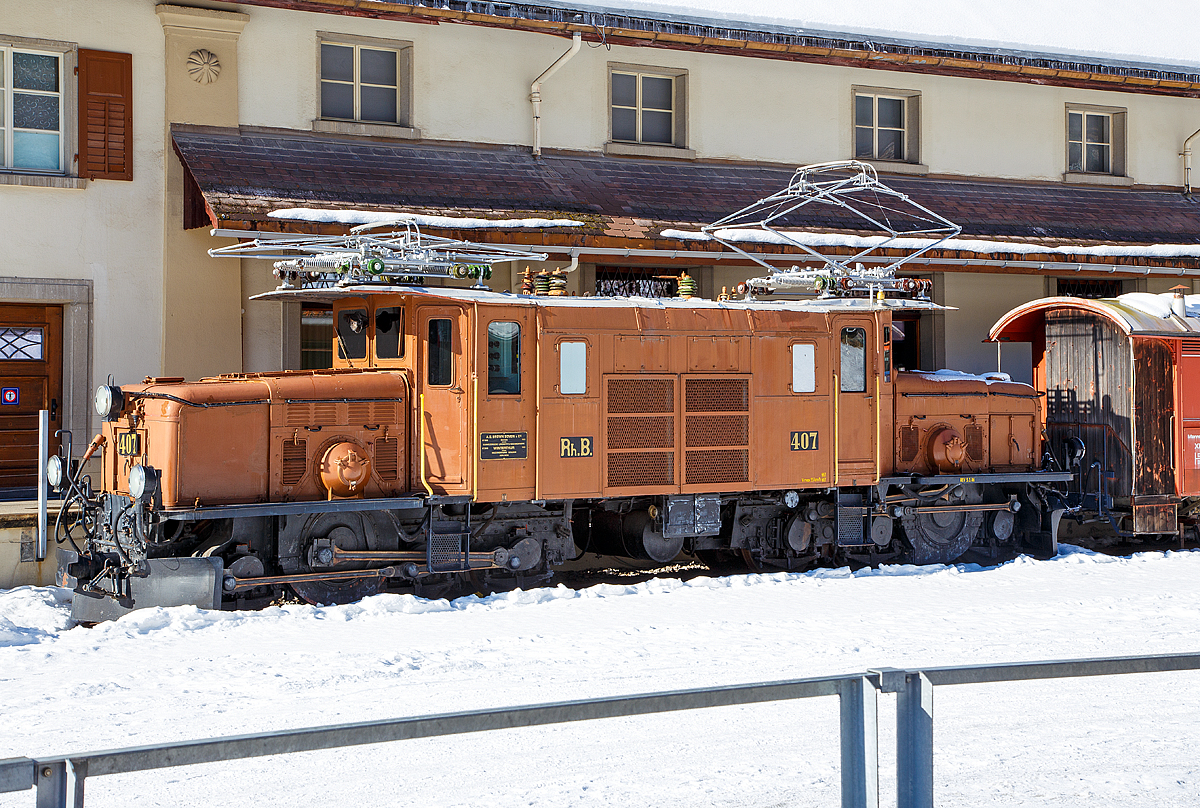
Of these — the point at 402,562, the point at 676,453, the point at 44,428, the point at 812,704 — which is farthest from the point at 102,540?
the point at 812,704

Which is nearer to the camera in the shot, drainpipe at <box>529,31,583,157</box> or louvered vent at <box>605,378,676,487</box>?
louvered vent at <box>605,378,676,487</box>

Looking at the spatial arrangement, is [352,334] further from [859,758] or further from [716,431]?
[859,758]

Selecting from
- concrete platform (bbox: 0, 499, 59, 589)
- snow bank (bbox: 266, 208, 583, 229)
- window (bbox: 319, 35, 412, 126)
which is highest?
window (bbox: 319, 35, 412, 126)

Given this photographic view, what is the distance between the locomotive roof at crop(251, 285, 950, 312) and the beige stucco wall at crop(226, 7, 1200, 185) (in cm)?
505

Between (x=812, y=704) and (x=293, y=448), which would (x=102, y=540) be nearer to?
(x=293, y=448)

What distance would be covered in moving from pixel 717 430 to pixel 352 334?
355 cm

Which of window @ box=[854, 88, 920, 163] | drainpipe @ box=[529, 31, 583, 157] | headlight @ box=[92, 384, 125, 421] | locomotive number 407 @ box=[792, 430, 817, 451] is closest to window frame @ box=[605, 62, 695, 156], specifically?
drainpipe @ box=[529, 31, 583, 157]

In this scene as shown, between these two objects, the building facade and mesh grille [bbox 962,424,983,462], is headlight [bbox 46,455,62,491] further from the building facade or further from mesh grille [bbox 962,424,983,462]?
mesh grille [bbox 962,424,983,462]

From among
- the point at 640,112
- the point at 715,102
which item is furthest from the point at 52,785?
the point at 715,102

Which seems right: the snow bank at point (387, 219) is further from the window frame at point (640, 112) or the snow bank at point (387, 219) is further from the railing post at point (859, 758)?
the railing post at point (859, 758)

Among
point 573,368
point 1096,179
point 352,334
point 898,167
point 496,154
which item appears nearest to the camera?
point 573,368

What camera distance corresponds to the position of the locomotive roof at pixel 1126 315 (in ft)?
44.8

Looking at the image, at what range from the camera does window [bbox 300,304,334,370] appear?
15.2m

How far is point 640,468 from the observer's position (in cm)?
1126
